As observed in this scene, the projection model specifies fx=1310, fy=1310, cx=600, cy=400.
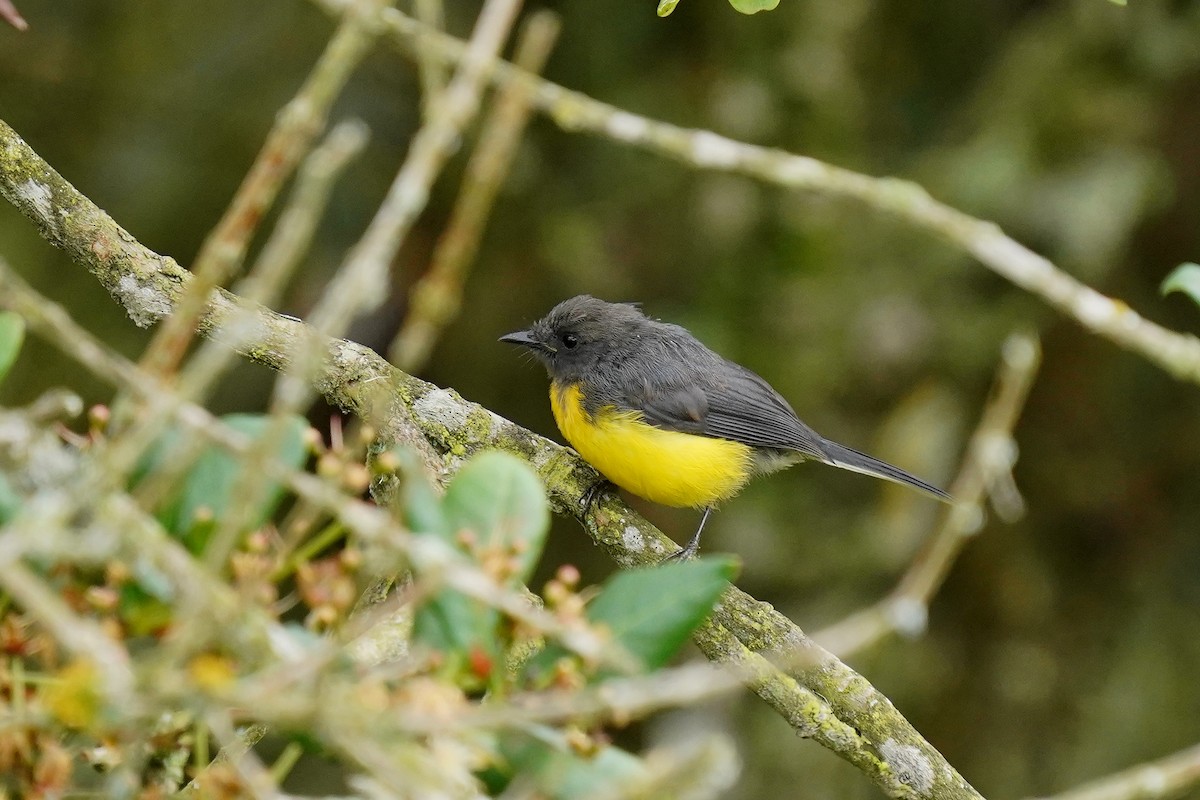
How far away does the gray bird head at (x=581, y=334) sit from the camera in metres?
5.71

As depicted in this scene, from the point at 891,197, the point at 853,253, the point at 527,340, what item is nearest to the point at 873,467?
the point at 853,253

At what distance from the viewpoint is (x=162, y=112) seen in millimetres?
6223

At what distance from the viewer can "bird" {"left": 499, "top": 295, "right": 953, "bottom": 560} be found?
5441 mm

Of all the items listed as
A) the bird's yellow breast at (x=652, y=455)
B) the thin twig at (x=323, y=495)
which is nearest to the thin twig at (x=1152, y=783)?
the thin twig at (x=323, y=495)

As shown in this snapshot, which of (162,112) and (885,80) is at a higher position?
(885,80)

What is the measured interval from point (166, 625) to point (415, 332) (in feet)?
1.88

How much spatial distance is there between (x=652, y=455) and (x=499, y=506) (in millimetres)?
3557

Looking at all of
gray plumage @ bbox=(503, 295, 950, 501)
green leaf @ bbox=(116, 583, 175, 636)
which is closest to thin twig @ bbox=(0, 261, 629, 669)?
green leaf @ bbox=(116, 583, 175, 636)

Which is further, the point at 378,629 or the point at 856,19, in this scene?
the point at 856,19

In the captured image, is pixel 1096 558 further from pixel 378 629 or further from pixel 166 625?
pixel 166 625

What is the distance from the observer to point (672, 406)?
5598 mm

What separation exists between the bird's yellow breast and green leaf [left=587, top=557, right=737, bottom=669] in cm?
331

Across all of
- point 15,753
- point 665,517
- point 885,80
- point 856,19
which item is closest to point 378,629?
point 15,753

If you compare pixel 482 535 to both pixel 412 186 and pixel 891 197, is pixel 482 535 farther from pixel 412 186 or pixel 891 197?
pixel 891 197
